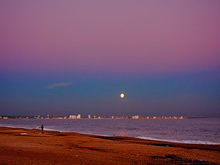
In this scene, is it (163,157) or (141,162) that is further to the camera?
(163,157)

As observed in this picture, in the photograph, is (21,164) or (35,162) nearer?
(21,164)

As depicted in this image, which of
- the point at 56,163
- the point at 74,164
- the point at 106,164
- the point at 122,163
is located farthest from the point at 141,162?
the point at 56,163

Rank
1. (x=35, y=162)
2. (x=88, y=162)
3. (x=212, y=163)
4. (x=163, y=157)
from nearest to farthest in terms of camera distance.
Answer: (x=35, y=162)
(x=88, y=162)
(x=212, y=163)
(x=163, y=157)

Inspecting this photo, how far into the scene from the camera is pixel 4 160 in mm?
13289

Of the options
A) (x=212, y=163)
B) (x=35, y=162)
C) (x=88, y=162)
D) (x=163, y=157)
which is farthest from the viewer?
(x=163, y=157)

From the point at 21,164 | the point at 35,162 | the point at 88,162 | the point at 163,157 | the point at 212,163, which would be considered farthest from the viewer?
the point at 163,157

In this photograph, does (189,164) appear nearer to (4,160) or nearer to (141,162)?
(141,162)

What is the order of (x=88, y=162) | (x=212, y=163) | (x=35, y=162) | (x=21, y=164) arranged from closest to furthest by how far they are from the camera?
(x=21, y=164), (x=35, y=162), (x=88, y=162), (x=212, y=163)

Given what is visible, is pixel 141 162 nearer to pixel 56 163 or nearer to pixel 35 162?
pixel 56 163

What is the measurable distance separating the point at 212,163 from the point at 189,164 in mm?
1789

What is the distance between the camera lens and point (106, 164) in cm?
1391

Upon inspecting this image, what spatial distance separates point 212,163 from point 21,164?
37.6 feet

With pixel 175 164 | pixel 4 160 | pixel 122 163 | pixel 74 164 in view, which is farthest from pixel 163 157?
pixel 4 160

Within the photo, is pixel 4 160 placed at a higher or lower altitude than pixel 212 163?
higher
